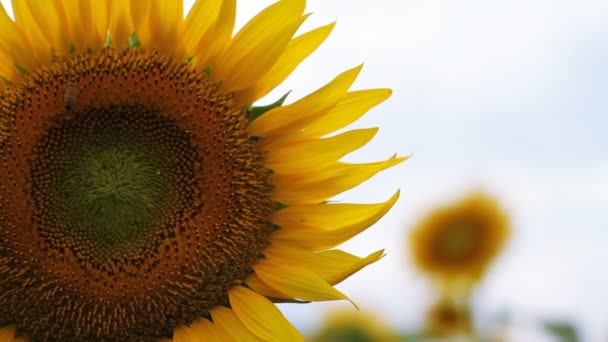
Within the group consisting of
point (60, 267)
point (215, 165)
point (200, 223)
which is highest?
point (215, 165)

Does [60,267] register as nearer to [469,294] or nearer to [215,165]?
[215,165]

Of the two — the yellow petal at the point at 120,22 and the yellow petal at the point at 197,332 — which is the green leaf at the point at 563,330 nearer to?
the yellow petal at the point at 197,332

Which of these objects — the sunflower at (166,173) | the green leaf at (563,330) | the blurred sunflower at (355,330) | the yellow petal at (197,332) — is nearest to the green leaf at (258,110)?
the sunflower at (166,173)

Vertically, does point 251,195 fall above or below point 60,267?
above

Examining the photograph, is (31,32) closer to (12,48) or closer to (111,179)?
(12,48)

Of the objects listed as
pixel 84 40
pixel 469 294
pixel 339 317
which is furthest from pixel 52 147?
pixel 469 294

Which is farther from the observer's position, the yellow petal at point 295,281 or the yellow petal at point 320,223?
the yellow petal at point 320,223

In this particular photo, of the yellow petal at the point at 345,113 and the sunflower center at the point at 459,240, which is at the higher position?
the yellow petal at the point at 345,113
